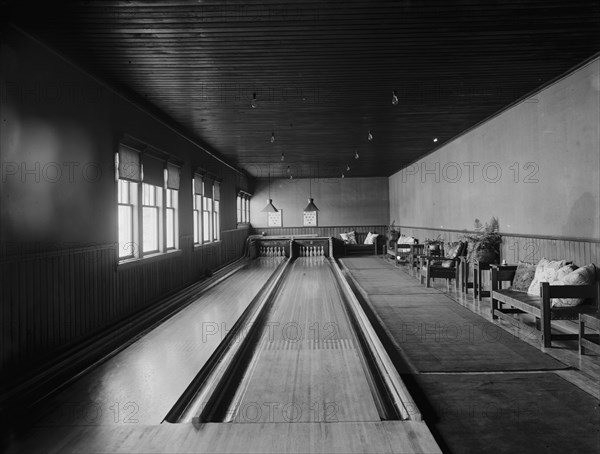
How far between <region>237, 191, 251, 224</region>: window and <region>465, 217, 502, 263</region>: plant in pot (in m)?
9.02

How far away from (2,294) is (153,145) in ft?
12.4

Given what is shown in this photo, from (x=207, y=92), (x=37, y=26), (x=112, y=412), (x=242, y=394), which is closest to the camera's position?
(x=112, y=412)

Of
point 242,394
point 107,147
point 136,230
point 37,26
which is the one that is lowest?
point 242,394

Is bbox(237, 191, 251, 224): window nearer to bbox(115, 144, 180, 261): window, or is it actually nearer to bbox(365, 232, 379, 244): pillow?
bbox(365, 232, 379, 244): pillow

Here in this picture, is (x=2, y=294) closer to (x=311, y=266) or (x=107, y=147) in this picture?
(x=107, y=147)

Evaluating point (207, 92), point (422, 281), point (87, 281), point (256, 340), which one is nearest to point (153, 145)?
point (207, 92)

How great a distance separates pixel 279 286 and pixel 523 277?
14.3 ft

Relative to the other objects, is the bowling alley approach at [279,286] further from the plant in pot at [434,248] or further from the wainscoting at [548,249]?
the plant in pot at [434,248]

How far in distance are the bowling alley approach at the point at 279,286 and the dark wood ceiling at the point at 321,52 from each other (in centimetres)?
3

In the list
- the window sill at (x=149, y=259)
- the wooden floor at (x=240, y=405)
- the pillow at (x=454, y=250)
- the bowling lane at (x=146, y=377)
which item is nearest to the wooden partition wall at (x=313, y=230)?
the pillow at (x=454, y=250)

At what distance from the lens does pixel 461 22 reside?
149 inches

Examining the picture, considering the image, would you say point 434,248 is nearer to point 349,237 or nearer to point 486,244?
point 486,244

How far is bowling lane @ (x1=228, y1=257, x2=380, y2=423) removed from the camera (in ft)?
9.27

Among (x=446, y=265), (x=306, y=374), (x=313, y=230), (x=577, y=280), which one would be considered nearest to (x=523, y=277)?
(x=577, y=280)
